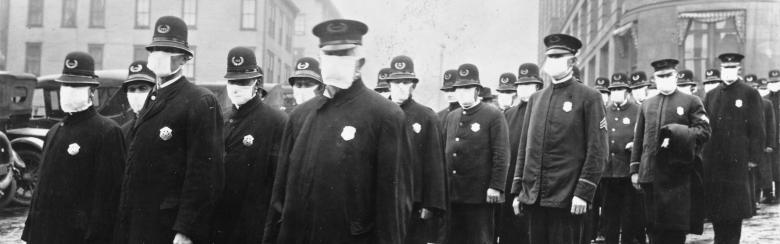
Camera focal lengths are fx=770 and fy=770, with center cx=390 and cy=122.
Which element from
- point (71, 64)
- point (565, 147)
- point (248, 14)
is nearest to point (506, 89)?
point (565, 147)

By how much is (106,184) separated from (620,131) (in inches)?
283

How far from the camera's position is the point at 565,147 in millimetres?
6137

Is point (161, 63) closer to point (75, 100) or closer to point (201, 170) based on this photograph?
point (201, 170)

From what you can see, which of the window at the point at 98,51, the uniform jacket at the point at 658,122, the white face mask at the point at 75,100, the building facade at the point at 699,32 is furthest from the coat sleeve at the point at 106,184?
the window at the point at 98,51

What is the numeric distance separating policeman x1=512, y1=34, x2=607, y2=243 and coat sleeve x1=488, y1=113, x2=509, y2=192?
1.27 m

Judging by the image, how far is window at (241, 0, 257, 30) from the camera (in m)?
38.8

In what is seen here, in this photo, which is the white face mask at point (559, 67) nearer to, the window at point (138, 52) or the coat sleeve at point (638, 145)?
the coat sleeve at point (638, 145)

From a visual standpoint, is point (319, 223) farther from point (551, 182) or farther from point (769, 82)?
point (769, 82)

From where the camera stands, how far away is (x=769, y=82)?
47.1ft

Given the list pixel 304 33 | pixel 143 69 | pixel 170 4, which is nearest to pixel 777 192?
pixel 143 69

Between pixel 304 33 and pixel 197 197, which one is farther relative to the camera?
pixel 304 33

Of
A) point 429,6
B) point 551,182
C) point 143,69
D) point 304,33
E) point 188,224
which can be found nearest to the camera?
point 188,224

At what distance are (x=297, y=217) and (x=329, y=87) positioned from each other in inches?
28.7

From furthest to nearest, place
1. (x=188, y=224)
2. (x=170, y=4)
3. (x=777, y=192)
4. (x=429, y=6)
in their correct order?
(x=170, y=4) < (x=429, y=6) < (x=777, y=192) < (x=188, y=224)
